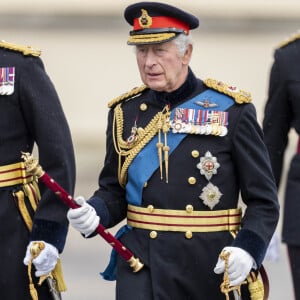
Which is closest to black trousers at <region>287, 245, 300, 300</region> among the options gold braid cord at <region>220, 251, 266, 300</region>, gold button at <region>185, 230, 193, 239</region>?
gold braid cord at <region>220, 251, 266, 300</region>

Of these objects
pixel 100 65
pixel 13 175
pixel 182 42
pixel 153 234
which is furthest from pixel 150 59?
pixel 100 65

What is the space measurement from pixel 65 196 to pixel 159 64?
70 centimetres

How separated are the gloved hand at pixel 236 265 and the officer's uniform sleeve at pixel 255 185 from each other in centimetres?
8

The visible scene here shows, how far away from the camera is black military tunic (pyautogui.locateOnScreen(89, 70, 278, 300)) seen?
770 cm

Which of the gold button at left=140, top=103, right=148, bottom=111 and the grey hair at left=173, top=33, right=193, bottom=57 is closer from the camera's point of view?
the grey hair at left=173, top=33, right=193, bottom=57

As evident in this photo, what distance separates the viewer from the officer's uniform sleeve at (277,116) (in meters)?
9.02

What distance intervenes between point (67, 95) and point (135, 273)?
843 centimetres

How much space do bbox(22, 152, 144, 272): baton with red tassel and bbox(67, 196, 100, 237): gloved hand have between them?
0.03m

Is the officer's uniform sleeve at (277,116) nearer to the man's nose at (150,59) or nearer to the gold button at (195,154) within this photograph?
the gold button at (195,154)

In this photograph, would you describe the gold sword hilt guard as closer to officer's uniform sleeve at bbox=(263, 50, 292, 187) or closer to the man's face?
the man's face

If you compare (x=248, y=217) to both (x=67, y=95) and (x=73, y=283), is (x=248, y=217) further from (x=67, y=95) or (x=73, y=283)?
(x=67, y=95)

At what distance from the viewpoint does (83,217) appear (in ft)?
24.8

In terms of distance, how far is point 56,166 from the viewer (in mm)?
8023

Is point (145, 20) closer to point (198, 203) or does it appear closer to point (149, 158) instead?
point (149, 158)
